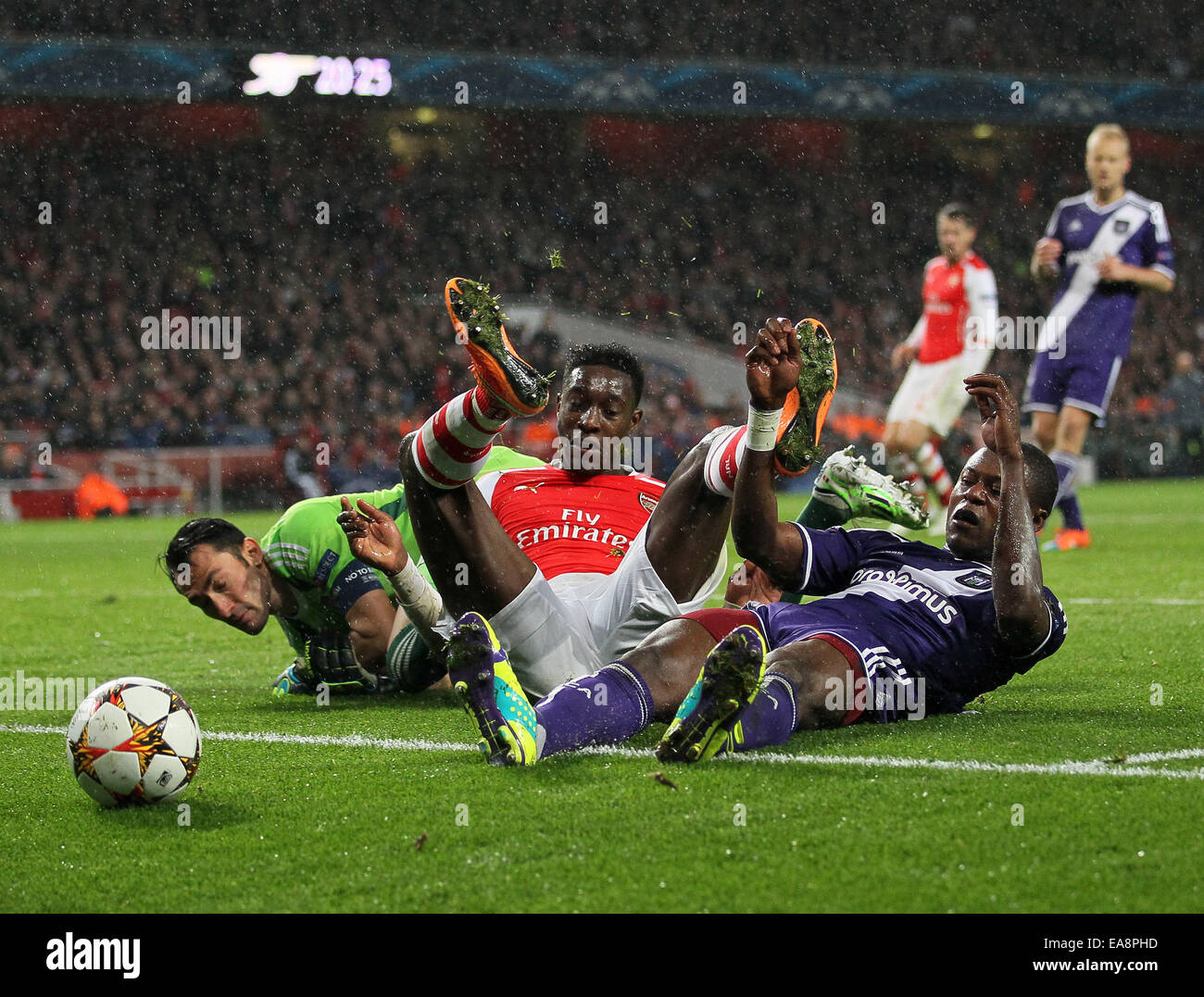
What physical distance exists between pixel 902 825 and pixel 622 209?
2488 centimetres

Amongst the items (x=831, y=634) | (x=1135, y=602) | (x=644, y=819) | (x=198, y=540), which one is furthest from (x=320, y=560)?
(x=1135, y=602)

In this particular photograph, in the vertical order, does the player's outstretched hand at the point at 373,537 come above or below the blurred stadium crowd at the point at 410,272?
below

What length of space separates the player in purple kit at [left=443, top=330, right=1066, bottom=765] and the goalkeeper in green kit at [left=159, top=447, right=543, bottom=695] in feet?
3.55

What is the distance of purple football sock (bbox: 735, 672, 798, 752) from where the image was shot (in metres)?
3.49

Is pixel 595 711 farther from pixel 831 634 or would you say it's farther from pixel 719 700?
pixel 831 634

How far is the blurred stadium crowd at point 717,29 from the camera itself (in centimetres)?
2366

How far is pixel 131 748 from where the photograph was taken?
3307 mm

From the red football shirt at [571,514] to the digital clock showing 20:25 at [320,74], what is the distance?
65.5 ft

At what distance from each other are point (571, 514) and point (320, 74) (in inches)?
810

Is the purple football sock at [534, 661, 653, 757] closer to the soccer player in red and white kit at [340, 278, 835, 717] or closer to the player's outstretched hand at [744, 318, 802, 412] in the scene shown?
the soccer player in red and white kit at [340, 278, 835, 717]
